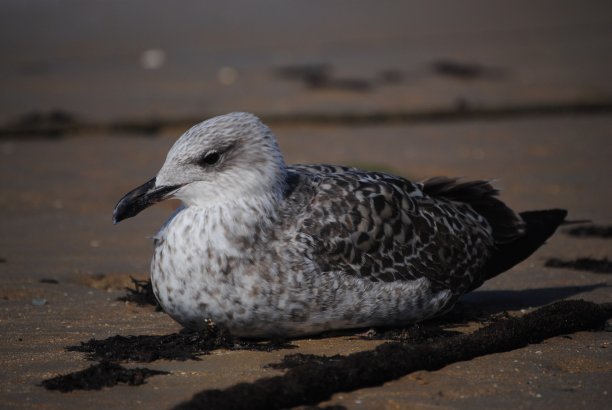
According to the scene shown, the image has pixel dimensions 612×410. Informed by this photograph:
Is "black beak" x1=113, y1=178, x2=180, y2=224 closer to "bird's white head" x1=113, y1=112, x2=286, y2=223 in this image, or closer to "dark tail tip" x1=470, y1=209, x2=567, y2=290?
"bird's white head" x1=113, y1=112, x2=286, y2=223

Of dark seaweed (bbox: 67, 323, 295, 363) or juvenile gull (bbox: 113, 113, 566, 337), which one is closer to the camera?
dark seaweed (bbox: 67, 323, 295, 363)

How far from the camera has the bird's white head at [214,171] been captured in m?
6.29

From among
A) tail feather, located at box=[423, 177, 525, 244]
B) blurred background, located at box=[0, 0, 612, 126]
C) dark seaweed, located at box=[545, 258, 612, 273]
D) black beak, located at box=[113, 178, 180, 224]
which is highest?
blurred background, located at box=[0, 0, 612, 126]

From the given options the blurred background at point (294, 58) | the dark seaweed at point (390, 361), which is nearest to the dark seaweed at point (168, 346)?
the dark seaweed at point (390, 361)

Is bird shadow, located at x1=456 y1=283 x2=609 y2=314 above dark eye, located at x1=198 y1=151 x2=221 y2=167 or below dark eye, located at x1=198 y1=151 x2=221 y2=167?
below

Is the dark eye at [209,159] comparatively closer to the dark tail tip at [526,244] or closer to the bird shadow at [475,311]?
the bird shadow at [475,311]

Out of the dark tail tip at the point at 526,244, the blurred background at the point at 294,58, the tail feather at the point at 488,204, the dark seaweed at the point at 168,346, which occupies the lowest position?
the dark seaweed at the point at 168,346

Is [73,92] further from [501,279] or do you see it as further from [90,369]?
[90,369]

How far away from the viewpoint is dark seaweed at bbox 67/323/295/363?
5957 millimetres

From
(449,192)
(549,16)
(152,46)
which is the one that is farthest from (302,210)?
(549,16)

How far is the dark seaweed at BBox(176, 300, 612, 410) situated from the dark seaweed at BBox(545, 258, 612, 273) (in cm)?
130

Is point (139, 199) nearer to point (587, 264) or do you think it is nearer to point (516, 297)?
point (516, 297)

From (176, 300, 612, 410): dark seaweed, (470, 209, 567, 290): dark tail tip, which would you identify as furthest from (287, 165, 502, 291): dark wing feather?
(176, 300, 612, 410): dark seaweed

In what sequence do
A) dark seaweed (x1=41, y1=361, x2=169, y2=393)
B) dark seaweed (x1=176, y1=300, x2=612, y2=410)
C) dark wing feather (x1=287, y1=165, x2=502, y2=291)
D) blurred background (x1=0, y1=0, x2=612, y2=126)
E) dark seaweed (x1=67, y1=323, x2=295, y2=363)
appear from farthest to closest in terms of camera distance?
blurred background (x1=0, y1=0, x2=612, y2=126), dark wing feather (x1=287, y1=165, x2=502, y2=291), dark seaweed (x1=67, y1=323, x2=295, y2=363), dark seaweed (x1=41, y1=361, x2=169, y2=393), dark seaweed (x1=176, y1=300, x2=612, y2=410)
